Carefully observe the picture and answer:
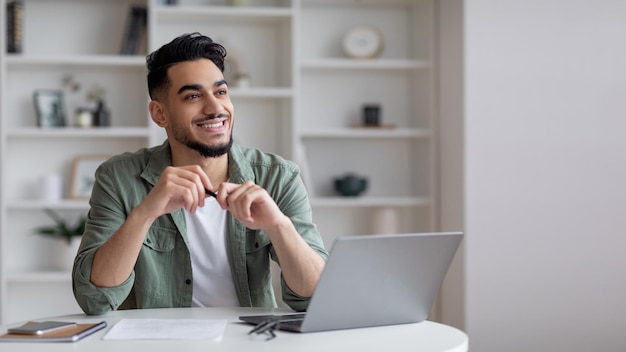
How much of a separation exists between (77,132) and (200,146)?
2.01 metres

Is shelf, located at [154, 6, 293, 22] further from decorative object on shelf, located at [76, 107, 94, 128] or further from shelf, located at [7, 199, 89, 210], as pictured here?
shelf, located at [7, 199, 89, 210]

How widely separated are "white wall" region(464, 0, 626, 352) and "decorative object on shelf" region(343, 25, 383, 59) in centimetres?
63

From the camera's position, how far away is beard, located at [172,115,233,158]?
7.02 ft

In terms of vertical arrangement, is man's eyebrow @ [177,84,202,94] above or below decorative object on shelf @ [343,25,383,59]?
below

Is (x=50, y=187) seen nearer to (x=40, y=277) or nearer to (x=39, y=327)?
(x=40, y=277)

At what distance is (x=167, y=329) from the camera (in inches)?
62.4

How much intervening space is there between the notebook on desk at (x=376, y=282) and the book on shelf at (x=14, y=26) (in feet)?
9.11

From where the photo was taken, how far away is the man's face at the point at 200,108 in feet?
6.95

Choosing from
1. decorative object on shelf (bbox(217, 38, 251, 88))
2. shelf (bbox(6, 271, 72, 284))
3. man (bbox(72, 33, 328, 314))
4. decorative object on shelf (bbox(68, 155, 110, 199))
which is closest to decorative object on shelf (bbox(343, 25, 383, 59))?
decorative object on shelf (bbox(217, 38, 251, 88))

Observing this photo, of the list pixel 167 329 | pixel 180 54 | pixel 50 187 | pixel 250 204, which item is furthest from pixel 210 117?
Result: pixel 50 187

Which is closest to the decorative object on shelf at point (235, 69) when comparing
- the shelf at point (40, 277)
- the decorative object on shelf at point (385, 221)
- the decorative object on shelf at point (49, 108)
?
the decorative object on shelf at point (49, 108)

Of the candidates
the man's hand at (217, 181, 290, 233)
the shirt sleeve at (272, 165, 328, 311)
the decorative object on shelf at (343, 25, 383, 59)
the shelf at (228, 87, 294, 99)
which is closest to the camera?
the man's hand at (217, 181, 290, 233)

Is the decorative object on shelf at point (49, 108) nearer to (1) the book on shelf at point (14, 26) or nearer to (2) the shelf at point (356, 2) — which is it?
(1) the book on shelf at point (14, 26)

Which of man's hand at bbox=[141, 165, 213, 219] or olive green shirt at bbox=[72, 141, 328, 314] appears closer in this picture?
man's hand at bbox=[141, 165, 213, 219]
